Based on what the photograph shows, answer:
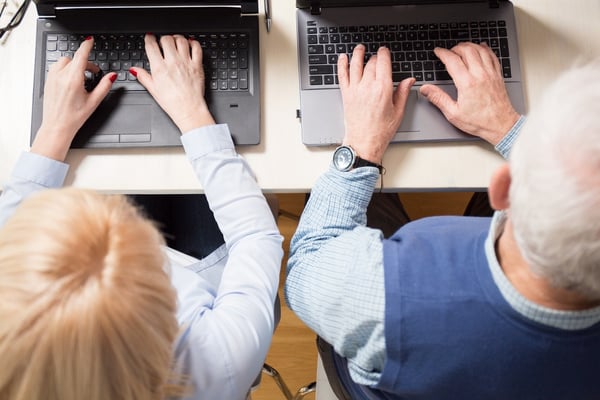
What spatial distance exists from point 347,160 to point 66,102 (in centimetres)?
46

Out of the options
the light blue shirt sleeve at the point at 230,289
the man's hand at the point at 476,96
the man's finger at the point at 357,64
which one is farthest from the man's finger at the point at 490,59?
the light blue shirt sleeve at the point at 230,289

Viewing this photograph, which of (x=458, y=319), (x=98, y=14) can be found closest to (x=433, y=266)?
(x=458, y=319)

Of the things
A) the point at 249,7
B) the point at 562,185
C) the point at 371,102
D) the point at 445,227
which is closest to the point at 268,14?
the point at 249,7

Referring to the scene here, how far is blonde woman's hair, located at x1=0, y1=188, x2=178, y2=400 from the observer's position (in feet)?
1.39

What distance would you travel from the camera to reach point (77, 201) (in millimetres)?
497

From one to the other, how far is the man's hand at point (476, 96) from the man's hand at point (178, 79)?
37 centimetres

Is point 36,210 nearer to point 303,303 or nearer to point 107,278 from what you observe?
point 107,278

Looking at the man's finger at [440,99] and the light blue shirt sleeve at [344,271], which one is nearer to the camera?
the light blue shirt sleeve at [344,271]

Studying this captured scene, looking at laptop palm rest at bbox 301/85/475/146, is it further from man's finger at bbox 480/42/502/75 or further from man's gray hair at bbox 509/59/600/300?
man's gray hair at bbox 509/59/600/300

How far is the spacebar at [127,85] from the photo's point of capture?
831 millimetres

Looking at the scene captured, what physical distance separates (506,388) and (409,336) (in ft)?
0.44

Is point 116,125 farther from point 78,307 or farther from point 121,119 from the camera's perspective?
point 78,307

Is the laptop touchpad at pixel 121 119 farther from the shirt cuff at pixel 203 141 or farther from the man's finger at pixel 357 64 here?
the man's finger at pixel 357 64

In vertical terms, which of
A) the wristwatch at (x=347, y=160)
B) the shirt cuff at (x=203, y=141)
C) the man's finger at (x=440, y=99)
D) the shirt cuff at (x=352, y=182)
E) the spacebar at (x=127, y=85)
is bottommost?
the shirt cuff at (x=352, y=182)
